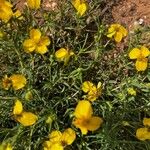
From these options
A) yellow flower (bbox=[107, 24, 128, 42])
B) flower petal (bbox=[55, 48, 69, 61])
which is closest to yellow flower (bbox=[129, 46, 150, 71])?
yellow flower (bbox=[107, 24, 128, 42])

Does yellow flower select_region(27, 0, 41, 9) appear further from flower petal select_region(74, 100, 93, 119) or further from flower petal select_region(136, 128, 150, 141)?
flower petal select_region(136, 128, 150, 141)

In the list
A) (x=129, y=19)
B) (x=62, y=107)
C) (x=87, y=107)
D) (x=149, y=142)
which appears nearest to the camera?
(x=87, y=107)

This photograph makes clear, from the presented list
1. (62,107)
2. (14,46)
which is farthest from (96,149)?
(14,46)

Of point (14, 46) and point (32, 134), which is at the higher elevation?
point (14, 46)

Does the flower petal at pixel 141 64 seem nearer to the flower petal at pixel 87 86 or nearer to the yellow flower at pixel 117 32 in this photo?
the yellow flower at pixel 117 32

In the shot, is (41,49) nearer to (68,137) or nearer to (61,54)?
(61,54)

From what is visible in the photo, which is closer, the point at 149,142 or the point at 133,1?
the point at 149,142

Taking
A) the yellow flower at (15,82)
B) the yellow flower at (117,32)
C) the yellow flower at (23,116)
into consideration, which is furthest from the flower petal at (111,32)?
the yellow flower at (23,116)

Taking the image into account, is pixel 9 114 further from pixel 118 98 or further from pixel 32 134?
pixel 118 98
